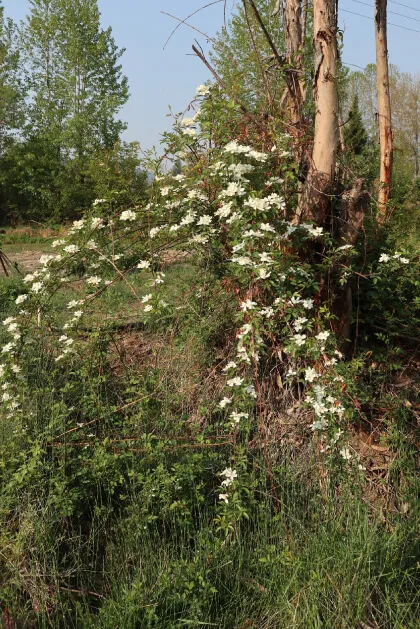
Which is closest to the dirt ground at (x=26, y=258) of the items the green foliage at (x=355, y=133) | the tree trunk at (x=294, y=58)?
the green foliage at (x=355, y=133)

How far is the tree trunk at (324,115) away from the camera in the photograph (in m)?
4.06

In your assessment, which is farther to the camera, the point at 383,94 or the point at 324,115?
the point at 383,94

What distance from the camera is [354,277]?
425cm

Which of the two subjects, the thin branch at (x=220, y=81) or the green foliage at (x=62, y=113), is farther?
the green foliage at (x=62, y=113)

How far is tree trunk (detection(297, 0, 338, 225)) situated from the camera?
4.06m

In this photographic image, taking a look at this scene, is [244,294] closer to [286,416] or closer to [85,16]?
[286,416]

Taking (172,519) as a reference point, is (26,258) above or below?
above

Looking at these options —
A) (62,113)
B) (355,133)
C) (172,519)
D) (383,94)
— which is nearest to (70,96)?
(62,113)

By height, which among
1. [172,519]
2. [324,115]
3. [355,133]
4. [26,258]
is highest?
[355,133]

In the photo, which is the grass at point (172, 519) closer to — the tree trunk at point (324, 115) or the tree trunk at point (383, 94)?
the tree trunk at point (324, 115)

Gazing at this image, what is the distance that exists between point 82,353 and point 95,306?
63cm

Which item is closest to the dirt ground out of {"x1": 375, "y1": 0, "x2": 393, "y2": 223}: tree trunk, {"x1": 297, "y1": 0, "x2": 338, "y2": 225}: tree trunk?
{"x1": 375, "y1": 0, "x2": 393, "y2": 223}: tree trunk

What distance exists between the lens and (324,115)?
13.4 ft

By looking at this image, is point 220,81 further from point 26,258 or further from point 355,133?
point 355,133
